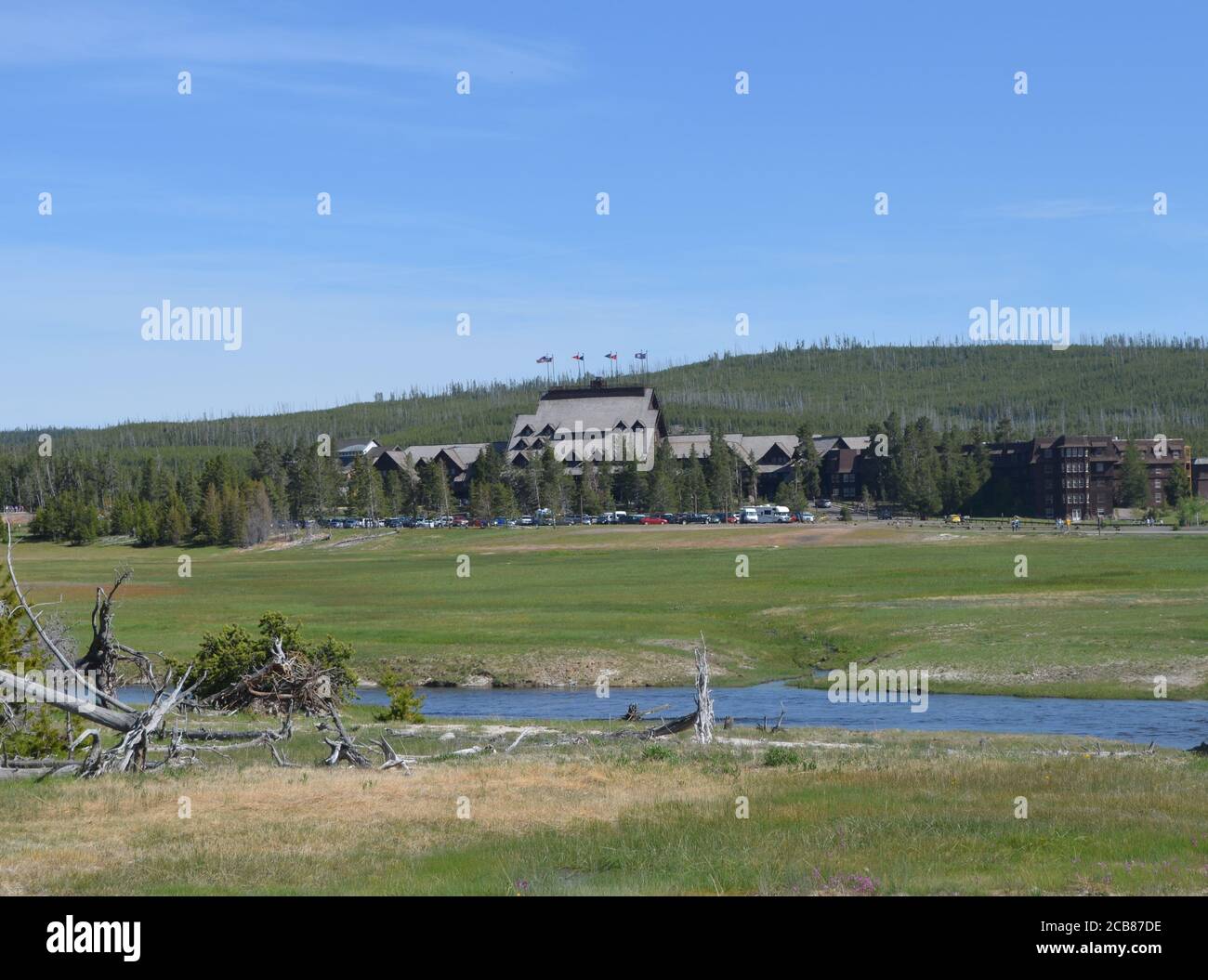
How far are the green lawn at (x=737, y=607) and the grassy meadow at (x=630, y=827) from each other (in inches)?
1047

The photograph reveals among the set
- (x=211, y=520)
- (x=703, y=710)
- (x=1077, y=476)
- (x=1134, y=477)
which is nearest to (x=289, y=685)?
(x=703, y=710)

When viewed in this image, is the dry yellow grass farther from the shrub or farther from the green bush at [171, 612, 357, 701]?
the shrub

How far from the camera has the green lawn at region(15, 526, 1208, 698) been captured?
59.2m

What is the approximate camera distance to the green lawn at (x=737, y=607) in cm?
5919

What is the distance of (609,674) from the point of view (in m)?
59.1

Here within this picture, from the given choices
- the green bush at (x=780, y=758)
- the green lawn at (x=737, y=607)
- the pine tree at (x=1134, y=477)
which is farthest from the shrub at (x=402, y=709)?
the pine tree at (x=1134, y=477)

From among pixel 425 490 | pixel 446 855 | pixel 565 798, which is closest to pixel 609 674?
pixel 565 798

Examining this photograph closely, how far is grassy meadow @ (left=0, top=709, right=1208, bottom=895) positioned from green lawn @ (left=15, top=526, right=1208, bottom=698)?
87.3 ft

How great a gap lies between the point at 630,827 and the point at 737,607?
183 feet

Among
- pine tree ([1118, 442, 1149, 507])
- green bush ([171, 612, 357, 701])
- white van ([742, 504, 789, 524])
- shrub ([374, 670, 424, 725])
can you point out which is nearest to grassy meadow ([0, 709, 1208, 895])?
green bush ([171, 612, 357, 701])

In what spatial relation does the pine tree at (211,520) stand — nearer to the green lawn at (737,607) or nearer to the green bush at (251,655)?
the green lawn at (737,607)

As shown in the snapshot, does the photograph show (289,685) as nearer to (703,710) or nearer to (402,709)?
(402,709)

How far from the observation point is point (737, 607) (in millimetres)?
78125

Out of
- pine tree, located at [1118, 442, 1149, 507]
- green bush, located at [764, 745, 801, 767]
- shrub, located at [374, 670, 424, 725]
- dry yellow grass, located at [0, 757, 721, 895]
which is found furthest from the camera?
pine tree, located at [1118, 442, 1149, 507]
